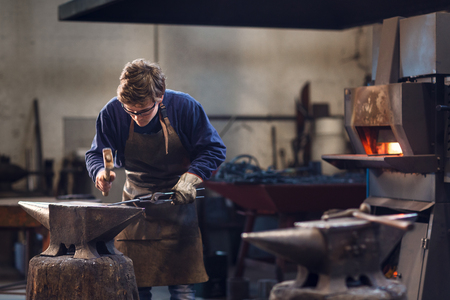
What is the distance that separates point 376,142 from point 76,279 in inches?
62.3

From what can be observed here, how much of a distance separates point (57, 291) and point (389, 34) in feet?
6.28

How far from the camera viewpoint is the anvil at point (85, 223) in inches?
80.1

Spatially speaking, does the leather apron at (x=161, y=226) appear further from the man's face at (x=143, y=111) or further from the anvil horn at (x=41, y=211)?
the anvil horn at (x=41, y=211)

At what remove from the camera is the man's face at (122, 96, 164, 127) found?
2340 millimetres

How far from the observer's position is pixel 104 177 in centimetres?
229

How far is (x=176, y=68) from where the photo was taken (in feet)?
20.1

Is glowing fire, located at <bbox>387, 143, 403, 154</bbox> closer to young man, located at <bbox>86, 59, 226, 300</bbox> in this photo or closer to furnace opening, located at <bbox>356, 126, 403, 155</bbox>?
furnace opening, located at <bbox>356, 126, 403, 155</bbox>

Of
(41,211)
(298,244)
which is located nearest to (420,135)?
(298,244)

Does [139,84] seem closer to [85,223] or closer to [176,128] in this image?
[176,128]

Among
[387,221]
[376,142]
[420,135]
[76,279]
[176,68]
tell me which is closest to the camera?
[387,221]

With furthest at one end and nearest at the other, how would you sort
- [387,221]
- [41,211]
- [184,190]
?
[184,190] → [41,211] → [387,221]

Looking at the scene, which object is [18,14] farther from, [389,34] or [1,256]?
[389,34]

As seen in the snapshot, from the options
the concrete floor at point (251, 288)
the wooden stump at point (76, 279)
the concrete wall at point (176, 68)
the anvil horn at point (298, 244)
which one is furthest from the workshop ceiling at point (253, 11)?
the anvil horn at point (298, 244)

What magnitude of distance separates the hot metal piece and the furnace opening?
3.55 ft
